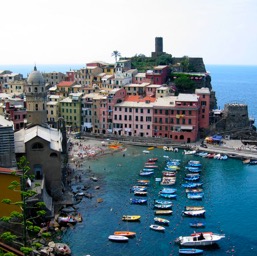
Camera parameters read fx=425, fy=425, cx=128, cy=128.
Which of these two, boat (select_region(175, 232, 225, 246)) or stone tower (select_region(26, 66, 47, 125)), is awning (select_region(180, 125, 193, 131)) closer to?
stone tower (select_region(26, 66, 47, 125))

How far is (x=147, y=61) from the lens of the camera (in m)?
141

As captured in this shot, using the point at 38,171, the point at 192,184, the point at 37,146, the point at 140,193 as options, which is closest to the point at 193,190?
the point at 192,184

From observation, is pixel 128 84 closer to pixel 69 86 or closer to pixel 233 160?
pixel 69 86

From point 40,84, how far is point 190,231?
33.5 metres

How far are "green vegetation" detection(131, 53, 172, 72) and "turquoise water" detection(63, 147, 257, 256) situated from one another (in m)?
57.9

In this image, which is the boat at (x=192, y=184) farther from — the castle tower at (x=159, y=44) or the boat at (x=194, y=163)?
the castle tower at (x=159, y=44)

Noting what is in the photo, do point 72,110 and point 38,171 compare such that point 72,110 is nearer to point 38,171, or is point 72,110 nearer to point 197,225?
point 38,171

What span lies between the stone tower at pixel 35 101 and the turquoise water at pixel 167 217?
14.2 m

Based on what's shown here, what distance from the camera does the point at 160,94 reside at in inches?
4055

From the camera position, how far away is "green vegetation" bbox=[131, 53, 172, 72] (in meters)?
132

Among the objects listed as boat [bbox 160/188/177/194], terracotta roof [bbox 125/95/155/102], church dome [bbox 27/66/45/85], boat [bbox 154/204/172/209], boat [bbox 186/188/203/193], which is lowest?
boat [bbox 154/204/172/209]

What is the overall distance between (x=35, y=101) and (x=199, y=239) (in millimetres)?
34259

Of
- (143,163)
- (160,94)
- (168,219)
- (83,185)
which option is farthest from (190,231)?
(160,94)

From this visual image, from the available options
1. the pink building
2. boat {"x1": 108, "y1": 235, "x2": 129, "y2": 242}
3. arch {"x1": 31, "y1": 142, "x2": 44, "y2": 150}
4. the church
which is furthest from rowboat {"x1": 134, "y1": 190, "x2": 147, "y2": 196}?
the pink building
